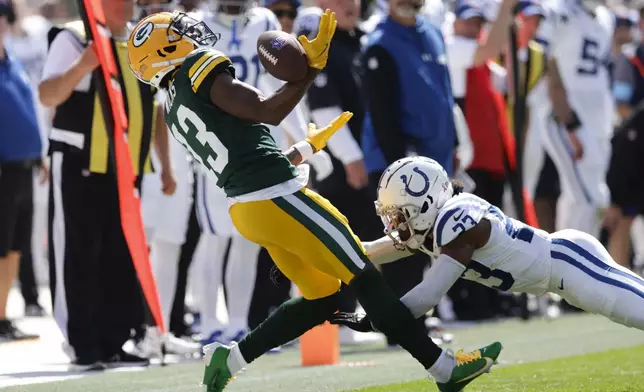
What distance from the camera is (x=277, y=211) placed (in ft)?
17.5

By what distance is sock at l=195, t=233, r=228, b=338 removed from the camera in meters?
8.26

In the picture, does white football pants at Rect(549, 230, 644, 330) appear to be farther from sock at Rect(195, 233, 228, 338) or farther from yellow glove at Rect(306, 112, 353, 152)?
sock at Rect(195, 233, 228, 338)

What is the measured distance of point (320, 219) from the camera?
5324 millimetres

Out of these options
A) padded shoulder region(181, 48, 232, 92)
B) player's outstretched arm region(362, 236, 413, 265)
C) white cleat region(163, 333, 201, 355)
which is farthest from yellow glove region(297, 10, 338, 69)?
white cleat region(163, 333, 201, 355)

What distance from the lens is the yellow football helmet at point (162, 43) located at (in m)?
5.66

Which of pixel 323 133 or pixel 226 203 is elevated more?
pixel 323 133

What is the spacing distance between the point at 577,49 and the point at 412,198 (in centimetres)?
602

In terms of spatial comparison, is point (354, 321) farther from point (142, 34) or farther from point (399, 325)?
point (142, 34)

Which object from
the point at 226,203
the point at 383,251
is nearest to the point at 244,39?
the point at 226,203

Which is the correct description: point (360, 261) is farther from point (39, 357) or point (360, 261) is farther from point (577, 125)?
point (577, 125)

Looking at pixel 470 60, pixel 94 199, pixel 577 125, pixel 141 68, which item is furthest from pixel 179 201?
pixel 577 125

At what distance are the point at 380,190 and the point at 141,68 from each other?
1.07m

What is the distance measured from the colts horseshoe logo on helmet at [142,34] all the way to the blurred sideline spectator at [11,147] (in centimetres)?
341

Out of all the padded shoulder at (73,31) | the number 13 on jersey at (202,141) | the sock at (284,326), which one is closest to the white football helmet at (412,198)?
the sock at (284,326)
